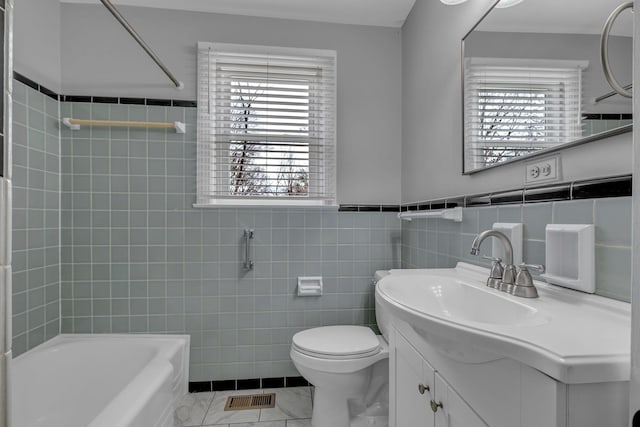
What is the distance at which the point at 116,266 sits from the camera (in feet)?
A: 6.34

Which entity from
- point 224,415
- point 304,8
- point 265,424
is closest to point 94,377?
point 224,415

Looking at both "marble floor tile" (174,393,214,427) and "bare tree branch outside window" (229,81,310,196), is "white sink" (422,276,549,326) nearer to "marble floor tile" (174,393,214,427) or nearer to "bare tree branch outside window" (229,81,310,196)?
"bare tree branch outside window" (229,81,310,196)

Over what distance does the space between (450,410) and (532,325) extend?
13.6 inches

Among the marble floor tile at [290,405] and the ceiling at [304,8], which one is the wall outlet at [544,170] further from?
the marble floor tile at [290,405]

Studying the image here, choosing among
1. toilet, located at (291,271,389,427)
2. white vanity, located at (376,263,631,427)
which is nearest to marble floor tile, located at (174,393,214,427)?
toilet, located at (291,271,389,427)

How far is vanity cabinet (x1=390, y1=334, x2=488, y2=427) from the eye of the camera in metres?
0.78

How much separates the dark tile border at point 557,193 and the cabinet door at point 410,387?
0.64 m

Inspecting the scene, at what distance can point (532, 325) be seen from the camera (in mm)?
653

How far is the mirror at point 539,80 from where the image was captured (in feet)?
2.58

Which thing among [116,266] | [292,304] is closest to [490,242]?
[292,304]

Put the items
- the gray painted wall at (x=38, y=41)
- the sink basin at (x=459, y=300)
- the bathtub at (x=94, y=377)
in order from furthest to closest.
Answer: the gray painted wall at (x=38, y=41)
the bathtub at (x=94, y=377)
the sink basin at (x=459, y=300)

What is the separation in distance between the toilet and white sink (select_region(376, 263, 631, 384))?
1.99 feet

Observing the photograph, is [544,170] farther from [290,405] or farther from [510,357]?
[290,405]

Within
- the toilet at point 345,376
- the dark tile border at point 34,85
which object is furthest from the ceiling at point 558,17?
the dark tile border at point 34,85
